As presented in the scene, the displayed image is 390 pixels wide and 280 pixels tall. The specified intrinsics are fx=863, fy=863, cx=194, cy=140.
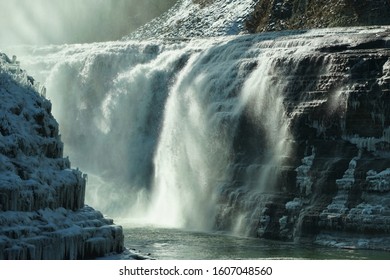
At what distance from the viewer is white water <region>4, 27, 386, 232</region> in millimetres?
49688

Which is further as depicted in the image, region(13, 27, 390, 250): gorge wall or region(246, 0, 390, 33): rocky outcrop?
region(246, 0, 390, 33): rocky outcrop

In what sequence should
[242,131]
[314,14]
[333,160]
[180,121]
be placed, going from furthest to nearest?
[314,14] → [180,121] → [242,131] → [333,160]

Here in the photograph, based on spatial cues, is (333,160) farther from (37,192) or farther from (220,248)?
(37,192)

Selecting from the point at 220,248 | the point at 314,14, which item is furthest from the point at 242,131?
the point at 314,14

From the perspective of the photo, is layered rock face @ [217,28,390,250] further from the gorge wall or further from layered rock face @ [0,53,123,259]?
layered rock face @ [0,53,123,259]

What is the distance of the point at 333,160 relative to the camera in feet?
145

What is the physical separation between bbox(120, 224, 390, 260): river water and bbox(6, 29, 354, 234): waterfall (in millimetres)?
2671

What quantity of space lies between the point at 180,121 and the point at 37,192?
29.6 metres

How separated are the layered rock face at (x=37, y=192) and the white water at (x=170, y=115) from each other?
17606mm

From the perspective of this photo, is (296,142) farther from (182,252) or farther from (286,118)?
(182,252)

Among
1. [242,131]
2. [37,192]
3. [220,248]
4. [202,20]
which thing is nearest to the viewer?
[37,192]

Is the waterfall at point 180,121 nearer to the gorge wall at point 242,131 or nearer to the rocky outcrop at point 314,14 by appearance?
the gorge wall at point 242,131

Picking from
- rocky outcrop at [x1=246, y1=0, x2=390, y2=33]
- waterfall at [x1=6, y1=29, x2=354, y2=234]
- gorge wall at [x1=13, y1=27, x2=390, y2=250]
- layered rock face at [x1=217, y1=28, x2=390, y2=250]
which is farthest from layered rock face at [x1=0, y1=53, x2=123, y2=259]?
rocky outcrop at [x1=246, y1=0, x2=390, y2=33]

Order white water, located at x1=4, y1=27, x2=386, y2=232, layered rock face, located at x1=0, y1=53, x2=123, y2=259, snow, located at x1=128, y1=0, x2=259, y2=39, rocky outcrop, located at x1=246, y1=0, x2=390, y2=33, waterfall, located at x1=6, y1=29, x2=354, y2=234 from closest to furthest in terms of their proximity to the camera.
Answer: layered rock face, located at x1=0, y1=53, x2=123, y2=259 → waterfall, located at x1=6, y1=29, x2=354, y2=234 → white water, located at x1=4, y1=27, x2=386, y2=232 → rocky outcrop, located at x1=246, y1=0, x2=390, y2=33 → snow, located at x1=128, y1=0, x2=259, y2=39
